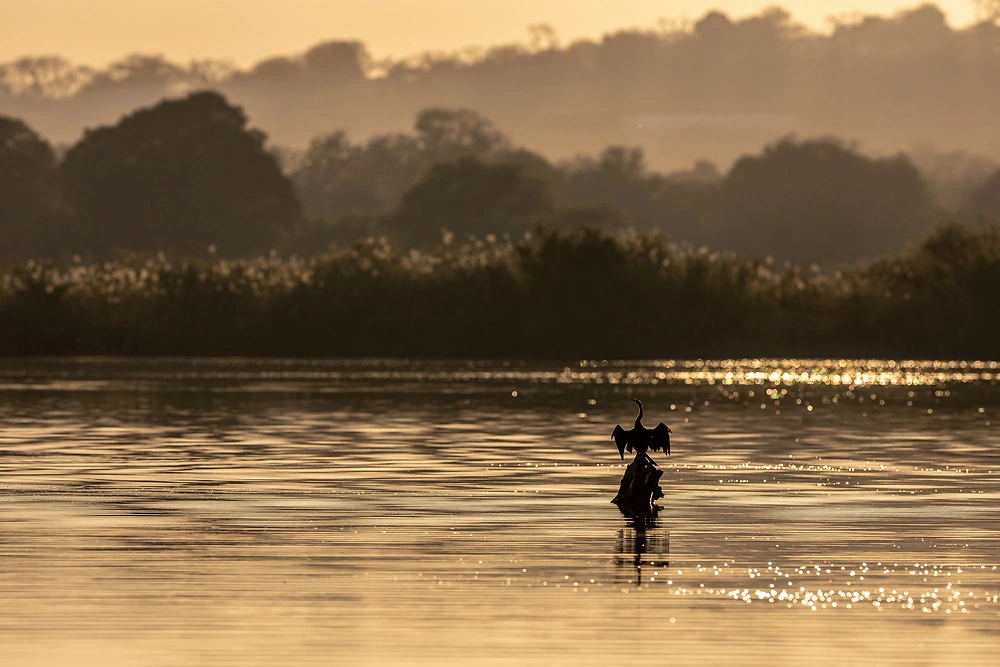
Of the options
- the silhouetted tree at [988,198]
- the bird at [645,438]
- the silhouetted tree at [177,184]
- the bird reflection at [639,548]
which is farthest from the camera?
the silhouetted tree at [988,198]

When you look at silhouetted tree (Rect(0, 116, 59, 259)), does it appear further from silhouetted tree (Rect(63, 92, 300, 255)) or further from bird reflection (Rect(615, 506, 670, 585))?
bird reflection (Rect(615, 506, 670, 585))

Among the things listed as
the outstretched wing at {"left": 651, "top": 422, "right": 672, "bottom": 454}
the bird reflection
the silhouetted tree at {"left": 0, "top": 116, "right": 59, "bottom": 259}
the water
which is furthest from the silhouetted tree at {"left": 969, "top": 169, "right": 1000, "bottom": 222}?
the bird reflection

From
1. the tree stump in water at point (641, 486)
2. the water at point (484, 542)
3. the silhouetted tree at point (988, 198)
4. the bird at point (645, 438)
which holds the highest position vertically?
the silhouetted tree at point (988, 198)

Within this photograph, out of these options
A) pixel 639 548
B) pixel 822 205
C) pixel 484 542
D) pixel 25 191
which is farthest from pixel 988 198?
pixel 639 548

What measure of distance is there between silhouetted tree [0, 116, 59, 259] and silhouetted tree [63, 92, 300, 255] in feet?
9.91

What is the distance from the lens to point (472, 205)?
501 ft

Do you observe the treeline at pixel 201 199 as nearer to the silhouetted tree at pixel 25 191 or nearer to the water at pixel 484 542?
the silhouetted tree at pixel 25 191

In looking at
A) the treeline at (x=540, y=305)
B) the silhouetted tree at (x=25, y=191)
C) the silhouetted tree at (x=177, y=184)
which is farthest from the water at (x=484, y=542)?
the silhouetted tree at (x=25, y=191)

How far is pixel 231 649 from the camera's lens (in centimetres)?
1425

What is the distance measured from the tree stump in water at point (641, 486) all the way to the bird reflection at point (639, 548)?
14 centimetres

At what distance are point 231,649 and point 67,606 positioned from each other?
226cm

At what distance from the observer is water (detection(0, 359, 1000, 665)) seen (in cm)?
1469

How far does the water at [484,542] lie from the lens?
48.2ft

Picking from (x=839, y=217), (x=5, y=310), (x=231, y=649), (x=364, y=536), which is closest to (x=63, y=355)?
(x=5, y=310)
